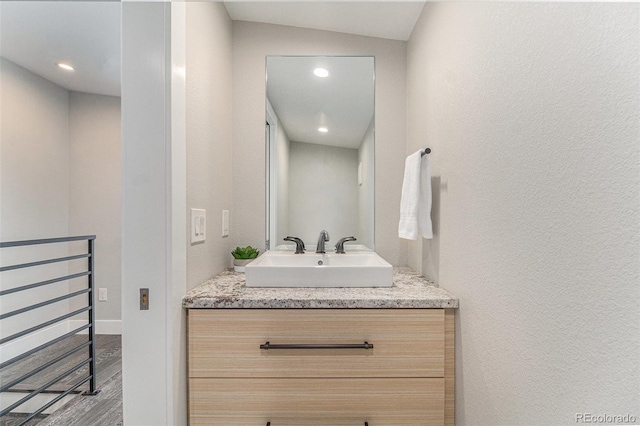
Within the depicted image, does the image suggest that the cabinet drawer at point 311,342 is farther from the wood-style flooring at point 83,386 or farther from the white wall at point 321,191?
the wood-style flooring at point 83,386

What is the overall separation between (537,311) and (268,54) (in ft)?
5.61

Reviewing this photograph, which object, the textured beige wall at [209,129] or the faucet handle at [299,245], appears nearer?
the textured beige wall at [209,129]

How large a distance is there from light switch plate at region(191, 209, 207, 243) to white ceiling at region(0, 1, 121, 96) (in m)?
1.56

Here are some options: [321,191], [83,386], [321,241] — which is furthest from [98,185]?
[321,241]

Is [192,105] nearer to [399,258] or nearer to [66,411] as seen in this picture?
[399,258]

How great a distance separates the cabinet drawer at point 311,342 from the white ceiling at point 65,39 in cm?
202

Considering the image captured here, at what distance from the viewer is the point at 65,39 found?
2.29 metres

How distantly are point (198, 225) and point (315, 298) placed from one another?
1.77 feet

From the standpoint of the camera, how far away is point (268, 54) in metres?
1.76

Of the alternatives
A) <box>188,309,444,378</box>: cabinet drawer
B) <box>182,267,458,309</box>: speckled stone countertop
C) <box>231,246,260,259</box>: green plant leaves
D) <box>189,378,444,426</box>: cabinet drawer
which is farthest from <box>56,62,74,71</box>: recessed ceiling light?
<box>189,378,444,426</box>: cabinet drawer

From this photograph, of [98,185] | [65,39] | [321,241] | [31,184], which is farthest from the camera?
[98,185]

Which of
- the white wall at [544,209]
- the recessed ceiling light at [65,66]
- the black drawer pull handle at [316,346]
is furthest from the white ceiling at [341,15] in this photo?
the recessed ceiling light at [65,66]

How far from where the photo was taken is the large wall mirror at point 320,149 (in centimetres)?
178

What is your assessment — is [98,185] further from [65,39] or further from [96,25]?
[96,25]
